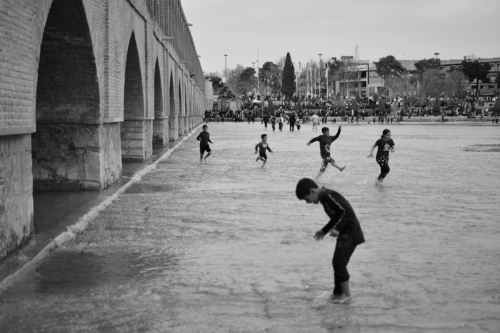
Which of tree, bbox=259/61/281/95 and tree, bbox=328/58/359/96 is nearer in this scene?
tree, bbox=328/58/359/96

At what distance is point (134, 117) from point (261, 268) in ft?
46.9

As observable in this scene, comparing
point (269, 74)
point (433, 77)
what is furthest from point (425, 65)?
point (269, 74)

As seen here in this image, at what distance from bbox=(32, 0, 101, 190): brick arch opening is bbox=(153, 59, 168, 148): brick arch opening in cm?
1438

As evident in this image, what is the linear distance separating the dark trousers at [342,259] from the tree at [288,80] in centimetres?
15134

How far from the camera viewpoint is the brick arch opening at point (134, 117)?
69.5 feet

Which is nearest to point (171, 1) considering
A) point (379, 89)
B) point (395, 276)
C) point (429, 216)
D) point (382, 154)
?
point (382, 154)

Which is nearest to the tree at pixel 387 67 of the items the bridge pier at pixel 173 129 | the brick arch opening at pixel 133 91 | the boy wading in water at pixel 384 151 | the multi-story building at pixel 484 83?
the multi-story building at pixel 484 83

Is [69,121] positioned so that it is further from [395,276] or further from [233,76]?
[233,76]

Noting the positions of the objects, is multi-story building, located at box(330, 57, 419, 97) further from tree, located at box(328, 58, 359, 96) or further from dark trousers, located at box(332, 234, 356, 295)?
dark trousers, located at box(332, 234, 356, 295)

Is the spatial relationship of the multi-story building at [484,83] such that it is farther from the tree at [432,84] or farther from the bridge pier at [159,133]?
the bridge pier at [159,133]

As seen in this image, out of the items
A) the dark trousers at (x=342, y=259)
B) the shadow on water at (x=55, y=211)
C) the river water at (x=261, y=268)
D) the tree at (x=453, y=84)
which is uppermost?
the tree at (x=453, y=84)

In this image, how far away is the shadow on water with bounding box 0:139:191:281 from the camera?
25.9 feet

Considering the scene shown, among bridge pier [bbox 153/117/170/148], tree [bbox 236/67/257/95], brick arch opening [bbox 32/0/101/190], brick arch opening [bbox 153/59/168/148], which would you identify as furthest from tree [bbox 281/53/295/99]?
brick arch opening [bbox 32/0/101/190]

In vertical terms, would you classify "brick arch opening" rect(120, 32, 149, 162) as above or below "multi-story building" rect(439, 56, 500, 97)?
below
